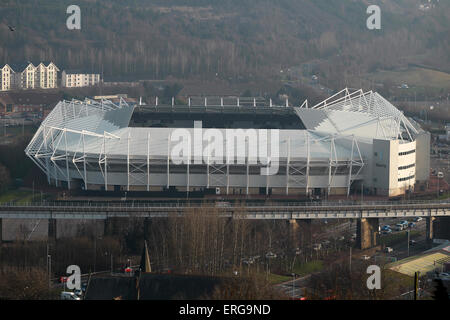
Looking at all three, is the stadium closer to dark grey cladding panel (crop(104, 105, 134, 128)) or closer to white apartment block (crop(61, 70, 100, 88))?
dark grey cladding panel (crop(104, 105, 134, 128))

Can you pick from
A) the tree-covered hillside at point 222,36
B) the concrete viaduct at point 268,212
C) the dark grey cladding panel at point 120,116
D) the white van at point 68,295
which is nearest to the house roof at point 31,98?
the tree-covered hillside at point 222,36

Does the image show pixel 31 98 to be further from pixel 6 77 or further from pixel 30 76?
pixel 30 76

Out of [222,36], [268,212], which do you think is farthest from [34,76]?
[268,212]

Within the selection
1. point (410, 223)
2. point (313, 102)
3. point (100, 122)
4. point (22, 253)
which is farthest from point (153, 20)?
point (22, 253)

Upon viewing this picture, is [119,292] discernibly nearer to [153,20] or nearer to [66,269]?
[66,269]

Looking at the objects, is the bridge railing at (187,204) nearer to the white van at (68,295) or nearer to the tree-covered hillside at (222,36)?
the white van at (68,295)

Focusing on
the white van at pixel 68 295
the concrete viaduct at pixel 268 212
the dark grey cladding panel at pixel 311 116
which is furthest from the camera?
the dark grey cladding panel at pixel 311 116
